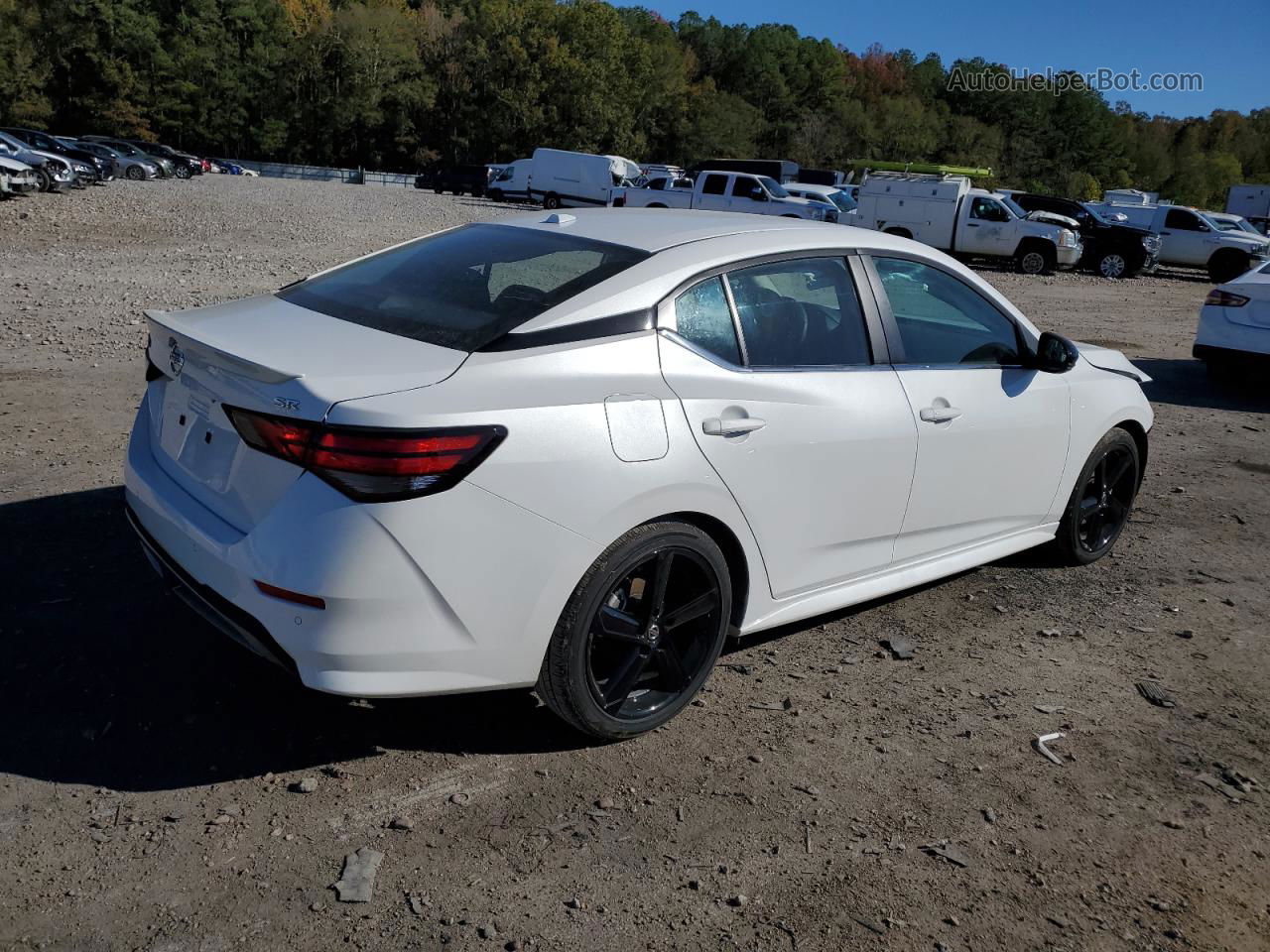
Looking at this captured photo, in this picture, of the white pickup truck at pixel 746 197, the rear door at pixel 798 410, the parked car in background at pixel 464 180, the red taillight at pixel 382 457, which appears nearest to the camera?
the red taillight at pixel 382 457

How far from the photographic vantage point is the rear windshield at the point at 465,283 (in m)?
3.45

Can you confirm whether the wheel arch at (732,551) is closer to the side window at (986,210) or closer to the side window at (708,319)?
the side window at (708,319)

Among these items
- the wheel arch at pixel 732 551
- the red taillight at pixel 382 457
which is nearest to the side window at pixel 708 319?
the wheel arch at pixel 732 551

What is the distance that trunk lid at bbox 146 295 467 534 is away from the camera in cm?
301

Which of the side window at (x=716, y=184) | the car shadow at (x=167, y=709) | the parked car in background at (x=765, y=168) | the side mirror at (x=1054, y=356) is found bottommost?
the car shadow at (x=167, y=709)

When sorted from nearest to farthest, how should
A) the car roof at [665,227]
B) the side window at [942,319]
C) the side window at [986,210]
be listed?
the car roof at [665,227], the side window at [942,319], the side window at [986,210]

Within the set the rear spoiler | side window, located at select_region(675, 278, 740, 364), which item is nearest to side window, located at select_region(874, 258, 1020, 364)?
side window, located at select_region(675, 278, 740, 364)

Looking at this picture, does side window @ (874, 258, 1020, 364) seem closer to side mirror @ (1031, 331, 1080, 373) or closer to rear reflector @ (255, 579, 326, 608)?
side mirror @ (1031, 331, 1080, 373)

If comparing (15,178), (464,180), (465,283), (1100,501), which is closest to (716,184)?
(15,178)

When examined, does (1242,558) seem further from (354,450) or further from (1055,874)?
(354,450)

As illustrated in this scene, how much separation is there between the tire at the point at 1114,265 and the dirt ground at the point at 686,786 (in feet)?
78.9

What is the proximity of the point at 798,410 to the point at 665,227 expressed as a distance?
0.87m

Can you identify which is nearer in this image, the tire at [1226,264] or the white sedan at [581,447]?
the white sedan at [581,447]

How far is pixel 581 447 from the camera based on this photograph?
315cm
